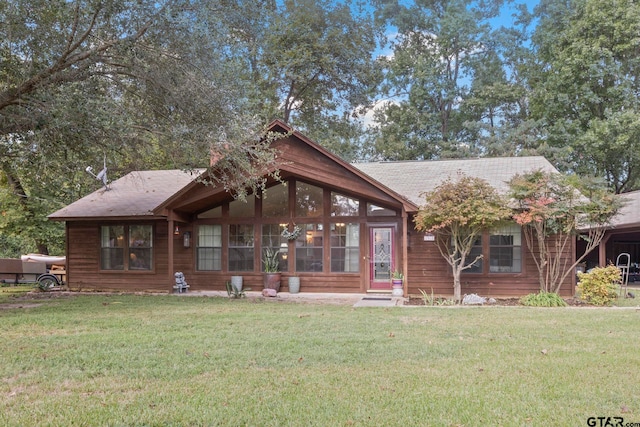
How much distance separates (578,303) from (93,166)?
12.1m

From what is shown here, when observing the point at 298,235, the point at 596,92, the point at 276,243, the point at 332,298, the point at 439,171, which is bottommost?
the point at 332,298

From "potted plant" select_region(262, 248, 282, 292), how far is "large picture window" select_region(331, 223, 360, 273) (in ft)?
5.12

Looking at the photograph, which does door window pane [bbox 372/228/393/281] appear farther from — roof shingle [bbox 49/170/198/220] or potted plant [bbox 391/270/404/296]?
roof shingle [bbox 49/170/198/220]

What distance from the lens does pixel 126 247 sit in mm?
14438

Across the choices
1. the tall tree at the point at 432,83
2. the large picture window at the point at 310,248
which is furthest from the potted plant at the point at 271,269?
the tall tree at the point at 432,83

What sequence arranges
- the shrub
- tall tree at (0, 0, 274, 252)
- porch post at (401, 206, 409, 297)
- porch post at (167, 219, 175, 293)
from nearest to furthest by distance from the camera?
1. tall tree at (0, 0, 274, 252)
2. the shrub
3. porch post at (401, 206, 409, 297)
4. porch post at (167, 219, 175, 293)

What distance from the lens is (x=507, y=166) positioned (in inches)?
574

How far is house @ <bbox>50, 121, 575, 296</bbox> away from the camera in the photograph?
12430 mm

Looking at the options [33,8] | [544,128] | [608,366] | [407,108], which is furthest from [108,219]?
[544,128]

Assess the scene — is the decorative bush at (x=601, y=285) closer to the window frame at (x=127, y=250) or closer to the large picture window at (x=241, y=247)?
the large picture window at (x=241, y=247)

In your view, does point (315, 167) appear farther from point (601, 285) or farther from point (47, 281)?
point (47, 281)

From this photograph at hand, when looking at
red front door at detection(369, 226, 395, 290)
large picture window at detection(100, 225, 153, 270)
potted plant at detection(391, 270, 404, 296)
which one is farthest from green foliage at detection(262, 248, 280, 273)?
large picture window at detection(100, 225, 153, 270)

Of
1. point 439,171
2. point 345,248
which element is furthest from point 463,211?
point 439,171

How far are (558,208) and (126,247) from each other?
11.8 meters
